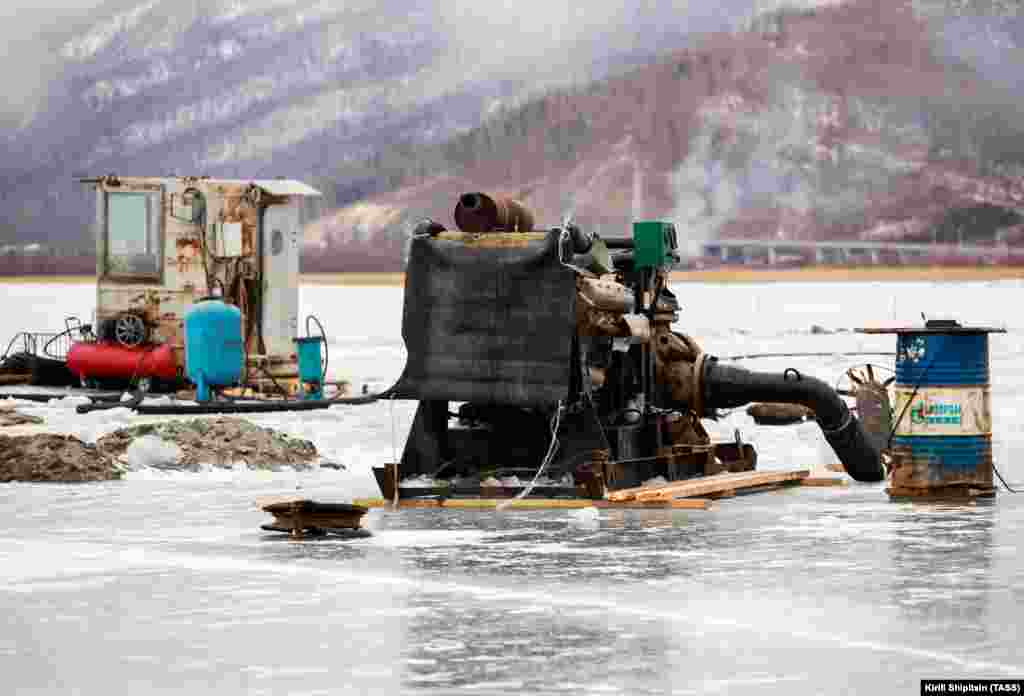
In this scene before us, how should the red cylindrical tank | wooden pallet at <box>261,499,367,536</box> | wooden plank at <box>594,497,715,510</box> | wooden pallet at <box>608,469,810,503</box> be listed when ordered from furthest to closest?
the red cylindrical tank → wooden pallet at <box>608,469,810,503</box> → wooden plank at <box>594,497,715,510</box> → wooden pallet at <box>261,499,367,536</box>

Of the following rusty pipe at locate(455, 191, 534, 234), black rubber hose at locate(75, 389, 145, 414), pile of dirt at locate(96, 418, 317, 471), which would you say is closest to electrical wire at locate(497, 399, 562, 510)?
rusty pipe at locate(455, 191, 534, 234)

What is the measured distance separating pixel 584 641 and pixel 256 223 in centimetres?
2004

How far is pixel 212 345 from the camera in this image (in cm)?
2770

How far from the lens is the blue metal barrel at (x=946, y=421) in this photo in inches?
711

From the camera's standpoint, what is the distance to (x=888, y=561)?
14008 millimetres

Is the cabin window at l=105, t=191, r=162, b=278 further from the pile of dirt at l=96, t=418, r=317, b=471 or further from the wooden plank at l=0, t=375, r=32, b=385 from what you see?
the pile of dirt at l=96, t=418, r=317, b=471

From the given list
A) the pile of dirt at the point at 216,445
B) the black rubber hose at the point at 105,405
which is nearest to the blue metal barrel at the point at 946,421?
the pile of dirt at the point at 216,445

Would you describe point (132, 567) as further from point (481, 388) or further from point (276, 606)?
point (481, 388)

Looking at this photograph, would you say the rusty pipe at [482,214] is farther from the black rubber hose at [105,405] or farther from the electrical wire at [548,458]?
the black rubber hose at [105,405]

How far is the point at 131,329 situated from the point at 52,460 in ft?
30.6

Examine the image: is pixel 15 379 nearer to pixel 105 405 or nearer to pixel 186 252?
pixel 186 252

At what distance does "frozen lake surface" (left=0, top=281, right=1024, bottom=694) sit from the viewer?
10148mm

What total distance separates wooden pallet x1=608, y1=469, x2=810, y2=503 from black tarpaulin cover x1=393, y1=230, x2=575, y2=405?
966 mm

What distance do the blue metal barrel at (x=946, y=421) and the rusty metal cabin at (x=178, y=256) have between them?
44.1 feet
